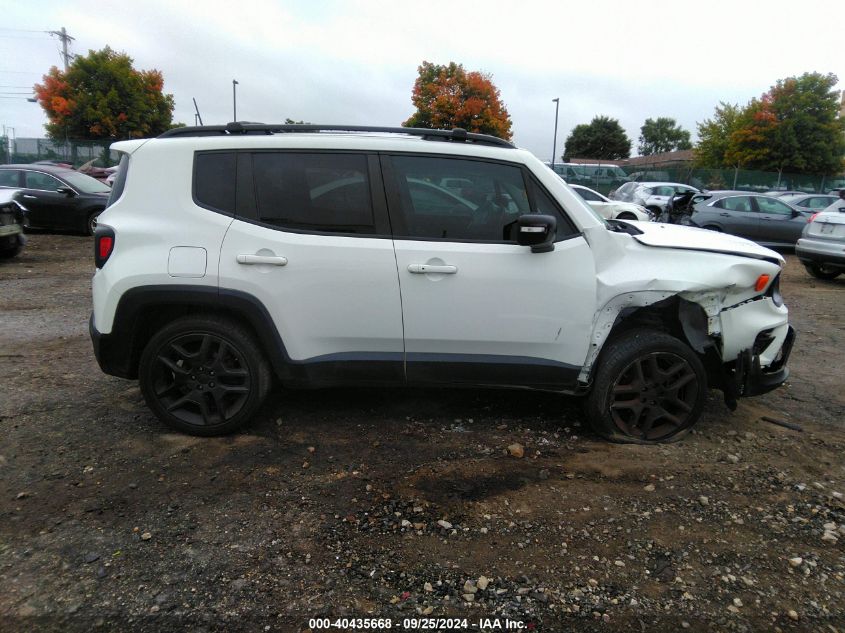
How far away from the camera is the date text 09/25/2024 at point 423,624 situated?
7.32ft

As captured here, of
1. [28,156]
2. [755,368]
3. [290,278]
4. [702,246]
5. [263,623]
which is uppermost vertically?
[28,156]

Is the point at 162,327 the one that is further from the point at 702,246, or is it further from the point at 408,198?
the point at 702,246

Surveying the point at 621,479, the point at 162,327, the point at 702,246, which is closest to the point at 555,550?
the point at 621,479

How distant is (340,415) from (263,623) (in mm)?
1874

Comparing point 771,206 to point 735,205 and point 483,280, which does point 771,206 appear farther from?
point 483,280

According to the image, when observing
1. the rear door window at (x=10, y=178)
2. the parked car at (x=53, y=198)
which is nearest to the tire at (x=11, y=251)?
the parked car at (x=53, y=198)

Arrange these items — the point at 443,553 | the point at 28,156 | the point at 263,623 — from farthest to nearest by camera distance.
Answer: the point at 28,156 → the point at 443,553 → the point at 263,623

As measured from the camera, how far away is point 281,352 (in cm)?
352

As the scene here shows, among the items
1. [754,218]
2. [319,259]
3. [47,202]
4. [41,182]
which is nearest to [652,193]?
[754,218]

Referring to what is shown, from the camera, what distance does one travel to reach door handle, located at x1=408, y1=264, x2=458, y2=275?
3391mm

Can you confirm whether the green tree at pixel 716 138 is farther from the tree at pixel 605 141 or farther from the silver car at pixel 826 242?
the tree at pixel 605 141

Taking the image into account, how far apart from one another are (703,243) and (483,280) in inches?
60.1

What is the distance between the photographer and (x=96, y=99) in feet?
109

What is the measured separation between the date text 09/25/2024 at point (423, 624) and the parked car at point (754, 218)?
1321cm
